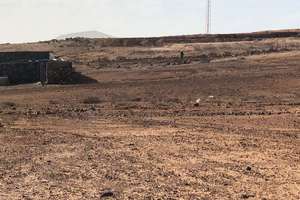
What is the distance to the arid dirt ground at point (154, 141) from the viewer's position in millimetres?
9461

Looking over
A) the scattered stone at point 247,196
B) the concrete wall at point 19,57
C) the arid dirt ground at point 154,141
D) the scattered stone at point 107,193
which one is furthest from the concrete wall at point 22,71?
the scattered stone at point 247,196

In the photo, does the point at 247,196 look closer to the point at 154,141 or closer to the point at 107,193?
the point at 107,193

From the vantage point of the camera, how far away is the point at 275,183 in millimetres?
9617

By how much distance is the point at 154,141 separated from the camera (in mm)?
13812

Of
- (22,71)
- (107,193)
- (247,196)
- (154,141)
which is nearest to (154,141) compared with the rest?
(154,141)

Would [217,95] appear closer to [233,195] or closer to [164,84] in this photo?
[164,84]

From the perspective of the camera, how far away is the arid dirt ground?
9461mm

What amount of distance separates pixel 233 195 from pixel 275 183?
1.06m

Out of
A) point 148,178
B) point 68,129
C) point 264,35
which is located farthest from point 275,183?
point 264,35

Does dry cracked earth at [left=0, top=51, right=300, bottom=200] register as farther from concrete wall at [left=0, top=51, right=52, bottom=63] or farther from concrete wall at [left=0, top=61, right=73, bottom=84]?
concrete wall at [left=0, top=51, right=52, bottom=63]

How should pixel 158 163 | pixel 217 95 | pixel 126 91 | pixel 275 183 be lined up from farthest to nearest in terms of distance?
pixel 126 91 → pixel 217 95 → pixel 158 163 → pixel 275 183

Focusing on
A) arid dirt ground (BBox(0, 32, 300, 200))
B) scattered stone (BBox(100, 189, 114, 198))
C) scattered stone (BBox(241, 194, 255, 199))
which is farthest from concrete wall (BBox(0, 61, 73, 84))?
scattered stone (BBox(241, 194, 255, 199))

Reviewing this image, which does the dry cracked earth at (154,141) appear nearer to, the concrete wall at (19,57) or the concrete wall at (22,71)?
the concrete wall at (22,71)

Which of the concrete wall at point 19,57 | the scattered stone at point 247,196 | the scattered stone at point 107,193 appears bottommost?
the scattered stone at point 247,196
